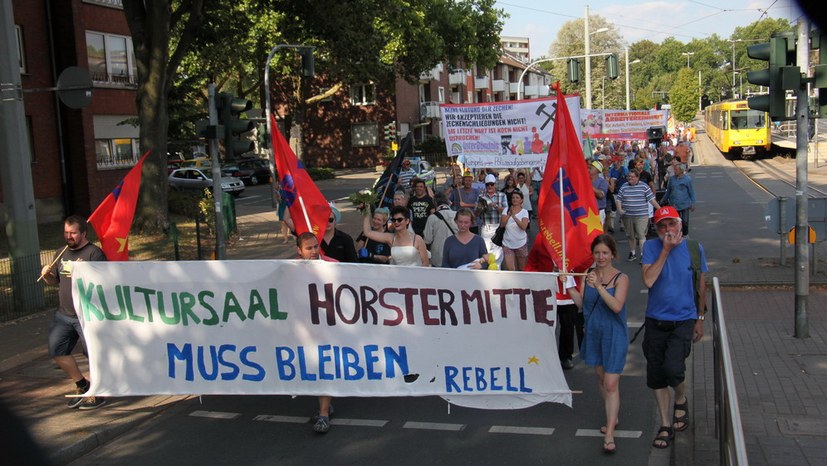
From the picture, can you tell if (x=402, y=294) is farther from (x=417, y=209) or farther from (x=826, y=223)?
(x=826, y=223)

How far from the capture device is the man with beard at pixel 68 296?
7086mm

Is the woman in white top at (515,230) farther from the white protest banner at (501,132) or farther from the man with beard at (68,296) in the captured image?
the man with beard at (68,296)

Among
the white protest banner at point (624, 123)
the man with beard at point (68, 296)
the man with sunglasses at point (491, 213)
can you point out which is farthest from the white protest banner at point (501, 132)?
the white protest banner at point (624, 123)

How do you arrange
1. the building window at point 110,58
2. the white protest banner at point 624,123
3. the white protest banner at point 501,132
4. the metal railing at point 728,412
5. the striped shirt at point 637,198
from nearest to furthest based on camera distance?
the metal railing at point 728,412 → the white protest banner at point 501,132 → the striped shirt at point 637,198 → the building window at point 110,58 → the white protest banner at point 624,123

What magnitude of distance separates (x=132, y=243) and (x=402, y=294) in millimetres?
13867

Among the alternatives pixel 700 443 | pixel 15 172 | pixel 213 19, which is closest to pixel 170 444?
pixel 700 443

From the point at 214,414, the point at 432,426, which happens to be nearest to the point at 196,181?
the point at 214,414

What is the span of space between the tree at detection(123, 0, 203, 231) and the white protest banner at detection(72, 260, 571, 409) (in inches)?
521

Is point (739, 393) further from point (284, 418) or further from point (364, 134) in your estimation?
point (364, 134)

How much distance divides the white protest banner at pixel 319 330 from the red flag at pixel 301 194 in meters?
1.63

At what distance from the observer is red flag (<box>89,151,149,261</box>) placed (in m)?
7.83

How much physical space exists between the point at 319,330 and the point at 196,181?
3185cm

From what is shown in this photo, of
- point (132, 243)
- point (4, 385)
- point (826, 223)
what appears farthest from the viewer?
point (132, 243)

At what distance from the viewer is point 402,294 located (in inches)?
249
